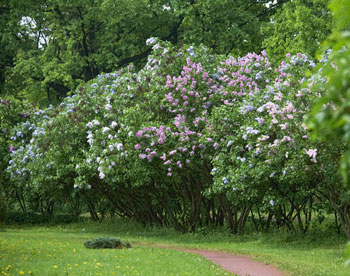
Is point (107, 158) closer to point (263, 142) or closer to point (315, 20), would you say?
point (263, 142)

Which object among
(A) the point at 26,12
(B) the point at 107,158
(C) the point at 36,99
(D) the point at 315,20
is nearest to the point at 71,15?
(A) the point at 26,12

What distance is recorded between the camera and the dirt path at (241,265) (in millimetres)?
10767

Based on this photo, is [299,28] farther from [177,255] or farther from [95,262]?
[95,262]

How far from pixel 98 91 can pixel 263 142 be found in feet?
29.0

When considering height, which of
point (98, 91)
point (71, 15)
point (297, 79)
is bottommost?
point (297, 79)

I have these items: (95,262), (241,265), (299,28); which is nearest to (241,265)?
(241,265)

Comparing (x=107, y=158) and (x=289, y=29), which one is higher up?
(x=289, y=29)

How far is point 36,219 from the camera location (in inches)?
1059

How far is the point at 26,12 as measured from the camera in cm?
2955

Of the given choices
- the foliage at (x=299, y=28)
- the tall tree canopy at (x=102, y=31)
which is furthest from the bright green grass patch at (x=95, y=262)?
the tall tree canopy at (x=102, y=31)

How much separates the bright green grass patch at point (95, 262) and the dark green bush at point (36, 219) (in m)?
12.8

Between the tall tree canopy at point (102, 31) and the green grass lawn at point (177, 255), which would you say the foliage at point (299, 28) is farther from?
the green grass lawn at point (177, 255)

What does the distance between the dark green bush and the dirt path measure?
575 inches

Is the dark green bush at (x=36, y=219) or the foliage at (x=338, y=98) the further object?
the dark green bush at (x=36, y=219)
